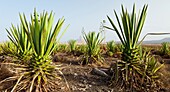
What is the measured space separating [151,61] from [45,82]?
2.02 metres

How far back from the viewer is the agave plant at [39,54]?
3.10m

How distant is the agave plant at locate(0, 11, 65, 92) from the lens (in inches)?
122

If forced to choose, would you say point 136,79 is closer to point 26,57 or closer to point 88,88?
point 88,88

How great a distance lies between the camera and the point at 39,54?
322 centimetres

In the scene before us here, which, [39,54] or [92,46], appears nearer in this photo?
[39,54]

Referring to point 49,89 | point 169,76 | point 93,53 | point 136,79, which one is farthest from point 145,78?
point 93,53

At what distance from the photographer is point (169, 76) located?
4.16m

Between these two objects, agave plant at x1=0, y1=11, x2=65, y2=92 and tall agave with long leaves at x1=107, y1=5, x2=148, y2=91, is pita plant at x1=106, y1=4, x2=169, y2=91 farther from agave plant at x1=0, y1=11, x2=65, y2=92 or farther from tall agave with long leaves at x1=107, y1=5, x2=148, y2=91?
agave plant at x1=0, y1=11, x2=65, y2=92

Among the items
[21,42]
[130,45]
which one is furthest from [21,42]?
A: [130,45]

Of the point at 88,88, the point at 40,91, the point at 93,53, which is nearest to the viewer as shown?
the point at 40,91

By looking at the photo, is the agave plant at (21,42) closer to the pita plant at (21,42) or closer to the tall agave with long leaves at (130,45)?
the pita plant at (21,42)

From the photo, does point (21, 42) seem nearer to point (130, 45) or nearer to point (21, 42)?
point (21, 42)

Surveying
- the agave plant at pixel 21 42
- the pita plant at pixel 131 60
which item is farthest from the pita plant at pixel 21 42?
the pita plant at pixel 131 60

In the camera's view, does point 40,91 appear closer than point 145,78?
Yes
